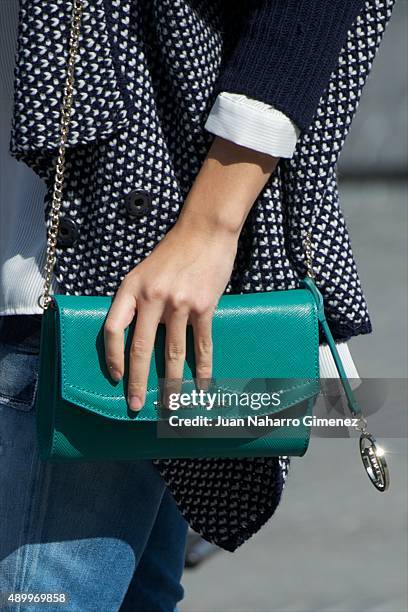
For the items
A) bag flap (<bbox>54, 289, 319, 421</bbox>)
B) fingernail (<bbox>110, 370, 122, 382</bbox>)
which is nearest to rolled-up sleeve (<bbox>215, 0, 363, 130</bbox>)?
bag flap (<bbox>54, 289, 319, 421</bbox>)

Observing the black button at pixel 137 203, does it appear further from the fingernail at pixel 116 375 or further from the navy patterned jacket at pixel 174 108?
the fingernail at pixel 116 375

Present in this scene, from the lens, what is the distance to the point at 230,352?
4.65ft

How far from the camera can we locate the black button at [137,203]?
4.50 feet

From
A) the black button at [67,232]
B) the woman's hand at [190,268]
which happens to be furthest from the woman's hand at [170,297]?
the black button at [67,232]

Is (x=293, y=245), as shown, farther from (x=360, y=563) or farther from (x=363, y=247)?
(x=363, y=247)

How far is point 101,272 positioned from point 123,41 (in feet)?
1.01

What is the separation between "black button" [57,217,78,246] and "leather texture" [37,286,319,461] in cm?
9

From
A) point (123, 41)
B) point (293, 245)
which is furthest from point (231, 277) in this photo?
point (123, 41)

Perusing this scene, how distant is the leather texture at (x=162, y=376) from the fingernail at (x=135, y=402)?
1 cm

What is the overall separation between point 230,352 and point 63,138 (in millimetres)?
362

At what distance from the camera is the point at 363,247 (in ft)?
18.6

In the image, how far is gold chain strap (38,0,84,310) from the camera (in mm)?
1330

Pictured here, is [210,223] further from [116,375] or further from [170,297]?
[116,375]

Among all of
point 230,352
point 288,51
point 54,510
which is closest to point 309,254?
point 230,352
